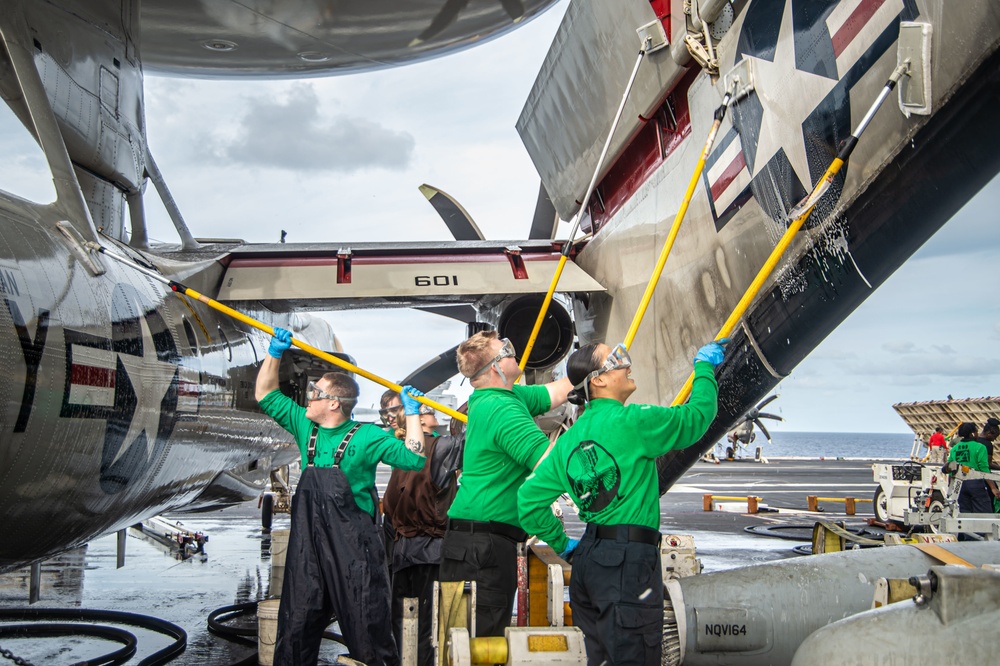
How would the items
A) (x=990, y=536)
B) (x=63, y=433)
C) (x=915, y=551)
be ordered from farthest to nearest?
(x=990, y=536) → (x=915, y=551) → (x=63, y=433)

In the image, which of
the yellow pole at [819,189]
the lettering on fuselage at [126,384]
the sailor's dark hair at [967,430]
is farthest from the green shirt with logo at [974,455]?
the lettering on fuselage at [126,384]

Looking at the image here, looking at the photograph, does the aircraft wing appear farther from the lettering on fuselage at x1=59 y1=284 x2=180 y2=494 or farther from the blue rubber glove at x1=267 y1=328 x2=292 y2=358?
A: the blue rubber glove at x1=267 y1=328 x2=292 y2=358

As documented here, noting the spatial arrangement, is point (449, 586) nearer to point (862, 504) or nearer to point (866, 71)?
point (866, 71)

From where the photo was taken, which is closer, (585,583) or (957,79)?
(957,79)

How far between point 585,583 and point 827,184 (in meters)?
1.79

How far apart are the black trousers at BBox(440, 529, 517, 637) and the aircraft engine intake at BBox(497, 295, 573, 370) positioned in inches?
133

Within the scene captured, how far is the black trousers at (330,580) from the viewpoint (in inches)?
153

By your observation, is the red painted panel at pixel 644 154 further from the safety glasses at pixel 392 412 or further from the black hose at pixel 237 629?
the black hose at pixel 237 629

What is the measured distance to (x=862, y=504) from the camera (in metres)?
19.6

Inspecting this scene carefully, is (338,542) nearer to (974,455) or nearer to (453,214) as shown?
(453,214)

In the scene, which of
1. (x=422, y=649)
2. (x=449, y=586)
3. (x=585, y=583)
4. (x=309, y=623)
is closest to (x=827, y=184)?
(x=585, y=583)

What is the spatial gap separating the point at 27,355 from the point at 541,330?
4.26 metres

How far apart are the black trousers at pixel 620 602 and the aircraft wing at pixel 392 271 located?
3.41 meters

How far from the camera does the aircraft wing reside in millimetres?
6527
